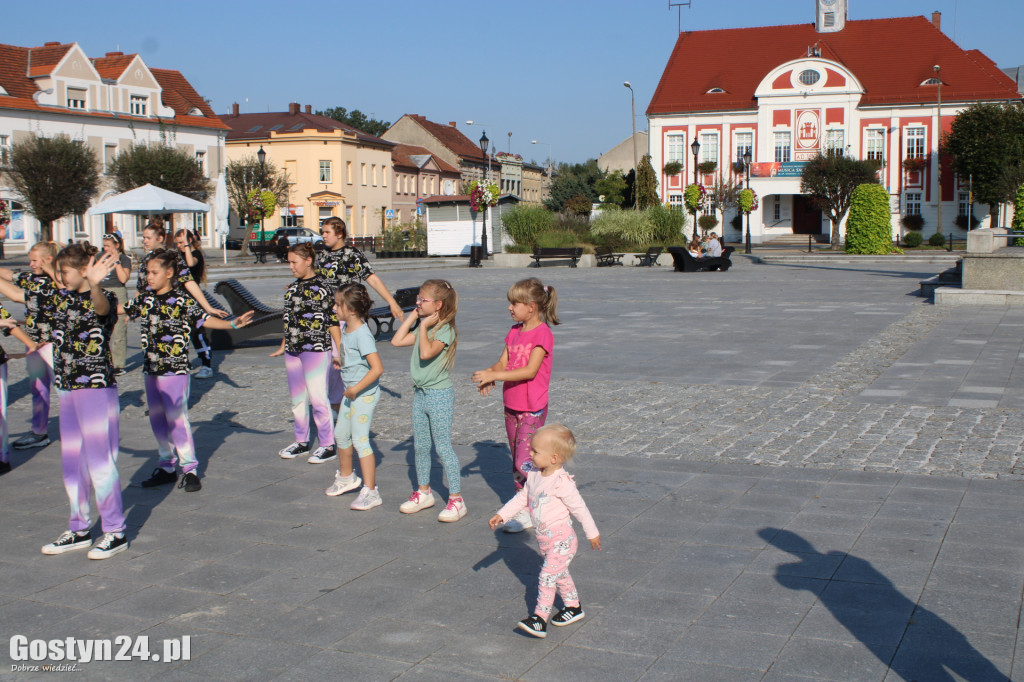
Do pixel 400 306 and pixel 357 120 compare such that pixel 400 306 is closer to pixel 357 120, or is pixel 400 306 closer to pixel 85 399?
pixel 85 399

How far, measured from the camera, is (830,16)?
63.5 m

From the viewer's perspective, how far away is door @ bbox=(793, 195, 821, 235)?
200 ft

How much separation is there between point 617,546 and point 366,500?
1603mm

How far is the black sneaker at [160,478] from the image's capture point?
6324 millimetres

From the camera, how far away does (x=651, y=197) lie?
62.8m

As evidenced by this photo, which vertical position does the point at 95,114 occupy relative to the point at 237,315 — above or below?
above

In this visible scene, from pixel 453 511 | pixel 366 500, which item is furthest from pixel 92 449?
pixel 453 511

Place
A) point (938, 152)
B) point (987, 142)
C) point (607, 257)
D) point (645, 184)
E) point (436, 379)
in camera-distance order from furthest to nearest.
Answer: point (645, 184)
point (938, 152)
point (987, 142)
point (607, 257)
point (436, 379)

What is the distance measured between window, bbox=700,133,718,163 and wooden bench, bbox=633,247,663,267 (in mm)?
30005

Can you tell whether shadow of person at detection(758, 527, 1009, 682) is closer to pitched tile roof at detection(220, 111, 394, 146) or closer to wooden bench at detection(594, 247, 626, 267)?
wooden bench at detection(594, 247, 626, 267)

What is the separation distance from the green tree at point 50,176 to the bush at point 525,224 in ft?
70.8

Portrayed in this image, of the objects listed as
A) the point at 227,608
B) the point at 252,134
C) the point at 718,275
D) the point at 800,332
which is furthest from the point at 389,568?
the point at 252,134

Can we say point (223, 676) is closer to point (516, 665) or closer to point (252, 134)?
point (516, 665)

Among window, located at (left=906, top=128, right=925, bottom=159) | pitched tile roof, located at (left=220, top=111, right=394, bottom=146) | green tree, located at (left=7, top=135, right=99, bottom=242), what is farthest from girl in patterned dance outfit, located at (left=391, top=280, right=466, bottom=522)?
pitched tile roof, located at (left=220, top=111, right=394, bottom=146)
